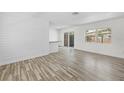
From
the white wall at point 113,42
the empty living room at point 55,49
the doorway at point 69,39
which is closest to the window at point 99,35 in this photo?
the empty living room at point 55,49

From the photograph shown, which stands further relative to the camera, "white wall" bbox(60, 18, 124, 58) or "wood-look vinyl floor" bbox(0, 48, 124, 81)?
"white wall" bbox(60, 18, 124, 58)

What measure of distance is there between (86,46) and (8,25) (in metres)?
6.22

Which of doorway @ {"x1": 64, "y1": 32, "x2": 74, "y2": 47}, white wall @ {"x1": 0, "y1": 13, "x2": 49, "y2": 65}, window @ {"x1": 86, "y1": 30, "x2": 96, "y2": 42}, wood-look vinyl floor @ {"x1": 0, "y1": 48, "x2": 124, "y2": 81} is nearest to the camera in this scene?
wood-look vinyl floor @ {"x1": 0, "y1": 48, "x2": 124, "y2": 81}

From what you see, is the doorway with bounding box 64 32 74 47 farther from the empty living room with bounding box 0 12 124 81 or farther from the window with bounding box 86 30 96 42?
the window with bounding box 86 30 96 42

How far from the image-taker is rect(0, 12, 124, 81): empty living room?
3.18 metres

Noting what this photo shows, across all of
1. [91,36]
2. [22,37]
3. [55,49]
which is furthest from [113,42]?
[22,37]

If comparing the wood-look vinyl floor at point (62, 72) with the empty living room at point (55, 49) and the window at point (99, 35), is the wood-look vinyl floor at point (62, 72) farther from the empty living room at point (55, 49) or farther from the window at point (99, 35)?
the window at point (99, 35)

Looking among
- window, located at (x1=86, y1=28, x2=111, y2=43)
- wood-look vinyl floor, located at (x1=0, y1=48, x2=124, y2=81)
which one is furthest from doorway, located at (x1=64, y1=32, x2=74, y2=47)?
wood-look vinyl floor, located at (x1=0, y1=48, x2=124, y2=81)

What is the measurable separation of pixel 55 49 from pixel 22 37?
3444 millimetres

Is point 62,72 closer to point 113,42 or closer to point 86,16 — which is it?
point 86,16

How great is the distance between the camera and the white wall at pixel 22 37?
4.30 meters

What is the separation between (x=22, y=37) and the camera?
5016 millimetres

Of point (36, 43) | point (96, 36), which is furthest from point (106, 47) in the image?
point (36, 43)
